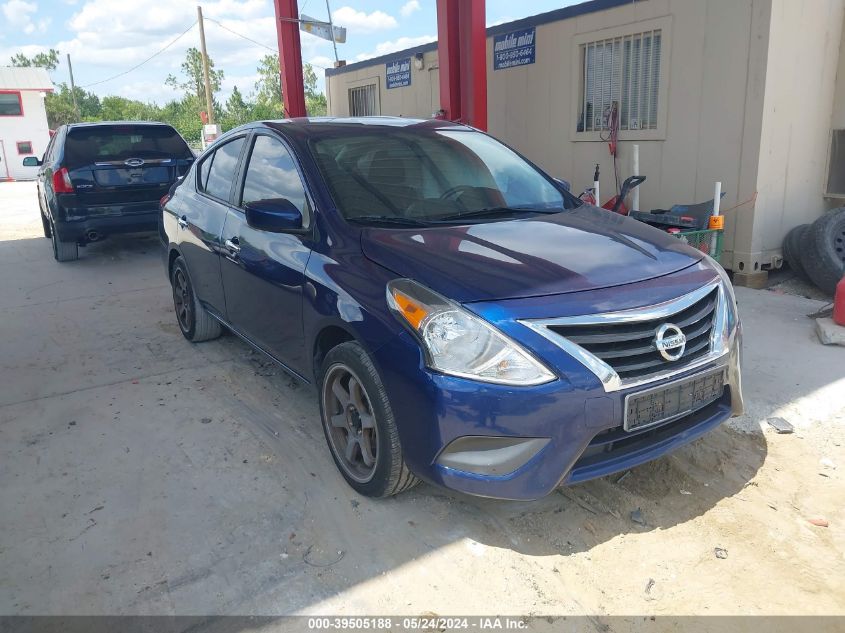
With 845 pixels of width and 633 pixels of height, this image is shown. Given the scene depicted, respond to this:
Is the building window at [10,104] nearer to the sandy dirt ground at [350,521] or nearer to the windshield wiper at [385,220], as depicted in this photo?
the sandy dirt ground at [350,521]

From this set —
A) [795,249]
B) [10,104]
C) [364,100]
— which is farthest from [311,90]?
[795,249]

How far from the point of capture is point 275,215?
3.22 meters

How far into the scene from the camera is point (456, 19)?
323 inches

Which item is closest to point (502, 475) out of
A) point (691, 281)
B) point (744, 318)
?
point (691, 281)

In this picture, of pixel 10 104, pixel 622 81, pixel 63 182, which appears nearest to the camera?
pixel 622 81

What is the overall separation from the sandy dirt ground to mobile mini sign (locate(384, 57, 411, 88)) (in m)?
8.03

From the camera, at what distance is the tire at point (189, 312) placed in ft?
16.6

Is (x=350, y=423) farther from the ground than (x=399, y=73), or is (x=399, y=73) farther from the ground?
(x=399, y=73)

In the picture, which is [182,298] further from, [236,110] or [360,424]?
[236,110]

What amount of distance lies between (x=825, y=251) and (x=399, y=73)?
24.9 ft

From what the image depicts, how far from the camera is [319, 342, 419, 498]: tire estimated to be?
2715 millimetres

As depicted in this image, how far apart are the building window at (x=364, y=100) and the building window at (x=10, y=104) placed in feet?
96.6

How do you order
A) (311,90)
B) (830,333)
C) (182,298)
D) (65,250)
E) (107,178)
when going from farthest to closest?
(311,90)
(65,250)
(107,178)
(182,298)
(830,333)

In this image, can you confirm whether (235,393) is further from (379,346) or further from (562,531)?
(562,531)
